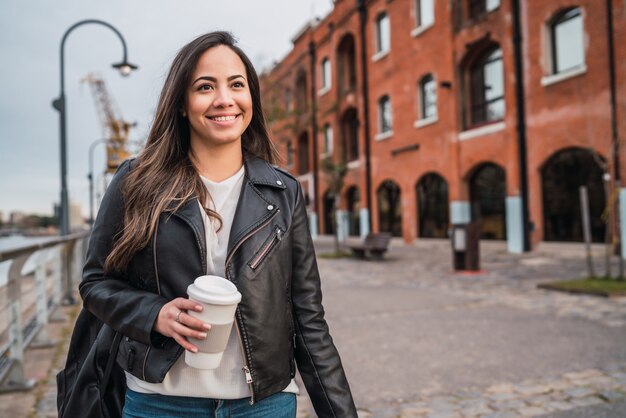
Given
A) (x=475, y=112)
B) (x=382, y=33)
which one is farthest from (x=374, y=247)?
(x=382, y=33)

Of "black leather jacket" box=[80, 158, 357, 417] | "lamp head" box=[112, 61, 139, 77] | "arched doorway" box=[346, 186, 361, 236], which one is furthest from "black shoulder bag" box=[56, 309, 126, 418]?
"arched doorway" box=[346, 186, 361, 236]

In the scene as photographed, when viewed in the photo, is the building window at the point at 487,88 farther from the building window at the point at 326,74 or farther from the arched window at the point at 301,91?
the arched window at the point at 301,91

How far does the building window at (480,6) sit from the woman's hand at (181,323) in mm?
18189

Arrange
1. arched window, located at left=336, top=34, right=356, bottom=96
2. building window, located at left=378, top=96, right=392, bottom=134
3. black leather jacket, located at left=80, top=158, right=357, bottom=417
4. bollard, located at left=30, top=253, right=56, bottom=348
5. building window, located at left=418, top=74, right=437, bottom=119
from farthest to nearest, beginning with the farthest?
arched window, located at left=336, top=34, right=356, bottom=96 < building window, located at left=378, top=96, right=392, bottom=134 < building window, located at left=418, top=74, right=437, bottom=119 < bollard, located at left=30, top=253, right=56, bottom=348 < black leather jacket, located at left=80, top=158, right=357, bottom=417

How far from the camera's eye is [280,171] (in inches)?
69.9

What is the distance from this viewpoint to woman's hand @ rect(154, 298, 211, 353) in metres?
1.30

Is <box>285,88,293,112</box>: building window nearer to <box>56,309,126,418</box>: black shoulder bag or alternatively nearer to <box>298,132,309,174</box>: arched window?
<box>298,132,309,174</box>: arched window

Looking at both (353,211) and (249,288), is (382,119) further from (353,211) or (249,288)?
(249,288)

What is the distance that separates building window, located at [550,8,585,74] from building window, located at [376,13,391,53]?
8.65 m

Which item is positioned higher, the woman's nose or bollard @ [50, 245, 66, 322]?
the woman's nose

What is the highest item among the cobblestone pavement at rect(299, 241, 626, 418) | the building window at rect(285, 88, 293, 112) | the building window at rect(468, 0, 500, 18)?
the building window at rect(285, 88, 293, 112)

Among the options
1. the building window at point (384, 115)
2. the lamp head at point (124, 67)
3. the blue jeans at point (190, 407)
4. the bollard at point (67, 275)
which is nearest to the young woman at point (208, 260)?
the blue jeans at point (190, 407)

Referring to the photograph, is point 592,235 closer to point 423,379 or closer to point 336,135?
point 423,379

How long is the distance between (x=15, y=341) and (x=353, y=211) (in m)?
23.8
